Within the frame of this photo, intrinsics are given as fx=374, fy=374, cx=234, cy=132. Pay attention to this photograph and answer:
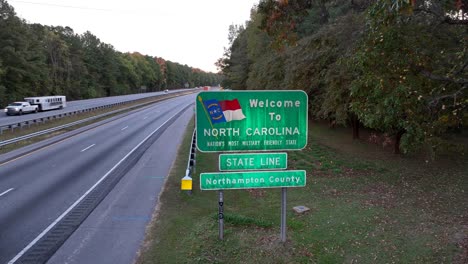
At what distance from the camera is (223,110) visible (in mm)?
7910

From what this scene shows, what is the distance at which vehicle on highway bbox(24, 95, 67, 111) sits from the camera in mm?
48000

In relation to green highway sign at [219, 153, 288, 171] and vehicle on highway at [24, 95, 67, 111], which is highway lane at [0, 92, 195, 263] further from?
vehicle on highway at [24, 95, 67, 111]

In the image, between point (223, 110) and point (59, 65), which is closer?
point (223, 110)

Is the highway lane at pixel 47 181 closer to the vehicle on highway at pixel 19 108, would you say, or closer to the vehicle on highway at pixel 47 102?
the vehicle on highway at pixel 19 108

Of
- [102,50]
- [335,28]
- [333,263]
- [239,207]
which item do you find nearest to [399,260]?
[333,263]

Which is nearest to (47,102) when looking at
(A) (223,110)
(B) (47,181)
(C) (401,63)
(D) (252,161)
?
(B) (47,181)

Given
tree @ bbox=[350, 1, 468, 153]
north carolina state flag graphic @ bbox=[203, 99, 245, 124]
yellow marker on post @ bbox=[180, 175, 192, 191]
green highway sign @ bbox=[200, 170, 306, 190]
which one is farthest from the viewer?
yellow marker on post @ bbox=[180, 175, 192, 191]

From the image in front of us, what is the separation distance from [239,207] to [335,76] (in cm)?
1031

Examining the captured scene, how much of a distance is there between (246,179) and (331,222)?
311 centimetres

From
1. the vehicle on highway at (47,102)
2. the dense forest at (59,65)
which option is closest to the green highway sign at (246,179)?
the vehicle on highway at (47,102)

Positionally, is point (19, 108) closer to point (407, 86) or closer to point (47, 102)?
point (47, 102)

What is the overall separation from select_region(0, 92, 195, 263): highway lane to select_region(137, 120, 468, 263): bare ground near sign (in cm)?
317

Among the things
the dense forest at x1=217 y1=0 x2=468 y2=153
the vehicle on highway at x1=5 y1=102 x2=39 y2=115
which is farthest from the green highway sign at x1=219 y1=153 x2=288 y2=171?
the vehicle on highway at x1=5 y1=102 x2=39 y2=115

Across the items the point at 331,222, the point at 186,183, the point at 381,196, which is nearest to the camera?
the point at 331,222
